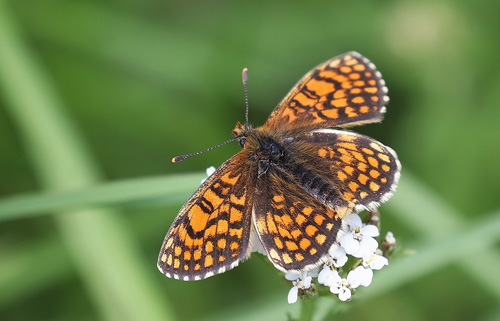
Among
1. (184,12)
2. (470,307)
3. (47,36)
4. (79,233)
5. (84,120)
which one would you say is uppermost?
(47,36)

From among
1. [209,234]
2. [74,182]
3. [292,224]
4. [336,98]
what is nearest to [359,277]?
[292,224]

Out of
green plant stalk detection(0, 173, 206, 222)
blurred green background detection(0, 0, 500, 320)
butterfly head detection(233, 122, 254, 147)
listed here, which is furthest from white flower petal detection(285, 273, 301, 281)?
blurred green background detection(0, 0, 500, 320)

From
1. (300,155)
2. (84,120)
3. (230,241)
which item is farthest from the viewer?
(84,120)

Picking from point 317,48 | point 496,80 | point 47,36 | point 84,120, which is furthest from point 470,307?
point 47,36

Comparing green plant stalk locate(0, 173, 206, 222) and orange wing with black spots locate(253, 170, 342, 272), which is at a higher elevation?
green plant stalk locate(0, 173, 206, 222)

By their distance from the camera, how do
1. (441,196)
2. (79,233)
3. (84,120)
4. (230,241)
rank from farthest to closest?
(84,120) → (441,196) → (79,233) → (230,241)

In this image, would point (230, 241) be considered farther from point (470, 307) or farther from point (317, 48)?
point (317, 48)

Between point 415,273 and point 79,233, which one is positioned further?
point 79,233

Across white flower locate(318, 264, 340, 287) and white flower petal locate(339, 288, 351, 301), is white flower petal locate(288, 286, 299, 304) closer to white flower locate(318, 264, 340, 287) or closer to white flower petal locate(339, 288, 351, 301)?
white flower locate(318, 264, 340, 287)
